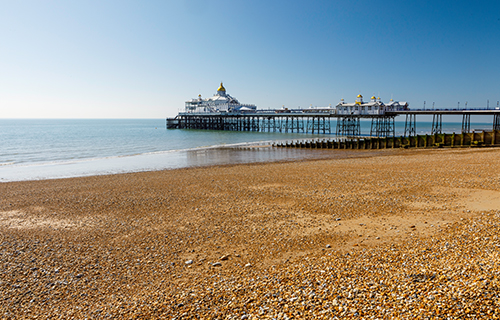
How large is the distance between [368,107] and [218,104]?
50.2 meters

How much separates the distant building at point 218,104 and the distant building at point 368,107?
3392 centimetres

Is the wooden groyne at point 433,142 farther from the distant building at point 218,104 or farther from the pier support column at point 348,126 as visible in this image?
the distant building at point 218,104

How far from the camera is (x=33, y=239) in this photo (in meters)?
8.02

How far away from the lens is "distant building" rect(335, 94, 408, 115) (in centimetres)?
5731

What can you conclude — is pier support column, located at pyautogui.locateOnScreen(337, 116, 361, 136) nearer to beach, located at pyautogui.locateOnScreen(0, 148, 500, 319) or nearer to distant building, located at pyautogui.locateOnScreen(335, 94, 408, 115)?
distant building, located at pyautogui.locateOnScreen(335, 94, 408, 115)

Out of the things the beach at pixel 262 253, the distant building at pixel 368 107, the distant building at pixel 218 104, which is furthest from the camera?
the distant building at pixel 218 104

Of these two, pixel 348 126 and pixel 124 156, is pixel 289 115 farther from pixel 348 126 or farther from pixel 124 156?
pixel 124 156

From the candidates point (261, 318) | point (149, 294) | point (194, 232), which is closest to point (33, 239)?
point (194, 232)

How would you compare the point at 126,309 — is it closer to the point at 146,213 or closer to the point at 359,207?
the point at 146,213

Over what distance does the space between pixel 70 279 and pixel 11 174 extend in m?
20.6

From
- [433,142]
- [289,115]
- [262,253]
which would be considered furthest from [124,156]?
[289,115]

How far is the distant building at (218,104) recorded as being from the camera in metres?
92.6

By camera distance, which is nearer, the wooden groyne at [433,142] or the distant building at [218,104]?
the wooden groyne at [433,142]

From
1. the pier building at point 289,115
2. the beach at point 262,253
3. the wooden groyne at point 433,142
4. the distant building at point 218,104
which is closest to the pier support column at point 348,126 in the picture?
the pier building at point 289,115
